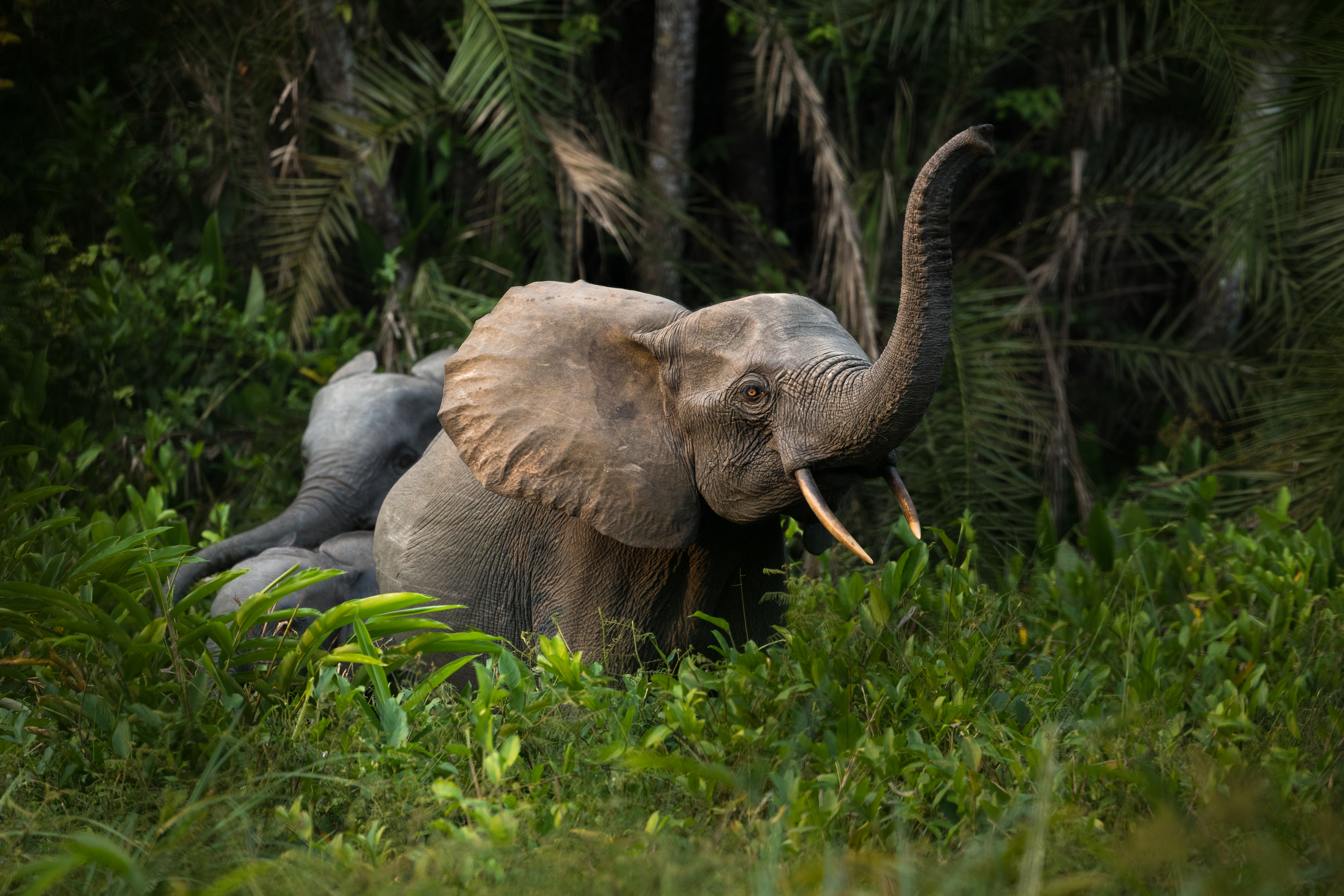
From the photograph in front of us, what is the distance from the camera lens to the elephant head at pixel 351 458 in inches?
172

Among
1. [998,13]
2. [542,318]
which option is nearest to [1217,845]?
[542,318]

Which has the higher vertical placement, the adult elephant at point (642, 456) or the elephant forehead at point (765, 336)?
the elephant forehead at point (765, 336)

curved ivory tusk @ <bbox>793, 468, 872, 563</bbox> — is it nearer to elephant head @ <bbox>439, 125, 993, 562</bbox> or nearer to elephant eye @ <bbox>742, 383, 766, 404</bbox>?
elephant head @ <bbox>439, 125, 993, 562</bbox>

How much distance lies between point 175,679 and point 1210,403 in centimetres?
672

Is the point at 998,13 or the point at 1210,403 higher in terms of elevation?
the point at 998,13

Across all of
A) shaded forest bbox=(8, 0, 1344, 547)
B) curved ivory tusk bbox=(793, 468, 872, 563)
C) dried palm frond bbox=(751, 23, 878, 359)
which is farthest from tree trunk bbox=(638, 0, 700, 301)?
curved ivory tusk bbox=(793, 468, 872, 563)

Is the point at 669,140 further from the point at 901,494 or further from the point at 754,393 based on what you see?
the point at 901,494

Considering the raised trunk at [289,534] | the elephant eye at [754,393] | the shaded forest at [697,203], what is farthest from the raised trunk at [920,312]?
the shaded forest at [697,203]

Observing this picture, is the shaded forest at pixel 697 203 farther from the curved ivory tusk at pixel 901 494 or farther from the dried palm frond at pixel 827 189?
the curved ivory tusk at pixel 901 494

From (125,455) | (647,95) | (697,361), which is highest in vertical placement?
(647,95)

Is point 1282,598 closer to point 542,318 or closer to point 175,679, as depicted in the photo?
point 542,318

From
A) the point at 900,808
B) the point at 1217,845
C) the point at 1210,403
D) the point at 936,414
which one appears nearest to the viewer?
the point at 1217,845

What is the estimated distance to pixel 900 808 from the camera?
7.25 ft

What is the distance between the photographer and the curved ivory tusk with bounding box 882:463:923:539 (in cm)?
273
